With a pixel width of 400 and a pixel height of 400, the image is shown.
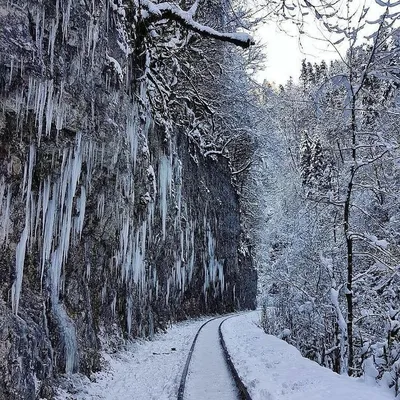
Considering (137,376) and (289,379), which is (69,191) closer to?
(137,376)

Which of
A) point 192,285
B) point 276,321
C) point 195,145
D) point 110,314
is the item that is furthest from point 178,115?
point 110,314

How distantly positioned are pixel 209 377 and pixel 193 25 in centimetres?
761

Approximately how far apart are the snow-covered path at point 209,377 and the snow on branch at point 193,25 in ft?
22.9

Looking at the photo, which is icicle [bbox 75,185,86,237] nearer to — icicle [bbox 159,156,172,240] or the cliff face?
the cliff face

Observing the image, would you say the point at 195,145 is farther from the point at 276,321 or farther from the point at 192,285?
the point at 276,321

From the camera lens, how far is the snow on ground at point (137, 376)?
774cm

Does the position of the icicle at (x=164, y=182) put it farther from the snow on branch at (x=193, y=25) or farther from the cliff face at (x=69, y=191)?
the snow on branch at (x=193, y=25)

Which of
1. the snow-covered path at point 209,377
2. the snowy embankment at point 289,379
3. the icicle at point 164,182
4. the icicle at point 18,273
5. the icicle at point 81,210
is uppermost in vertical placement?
the icicle at point 164,182

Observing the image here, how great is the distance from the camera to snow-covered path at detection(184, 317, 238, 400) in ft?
25.8

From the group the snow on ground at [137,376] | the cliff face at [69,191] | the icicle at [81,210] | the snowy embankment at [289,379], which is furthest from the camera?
the icicle at [81,210]

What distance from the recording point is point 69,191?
26.6 feet

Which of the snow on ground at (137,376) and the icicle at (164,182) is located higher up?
the icicle at (164,182)

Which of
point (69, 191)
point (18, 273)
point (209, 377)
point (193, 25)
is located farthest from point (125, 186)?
point (18, 273)

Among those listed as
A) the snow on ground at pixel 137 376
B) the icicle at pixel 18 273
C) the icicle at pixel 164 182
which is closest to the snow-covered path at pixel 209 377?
the snow on ground at pixel 137 376
